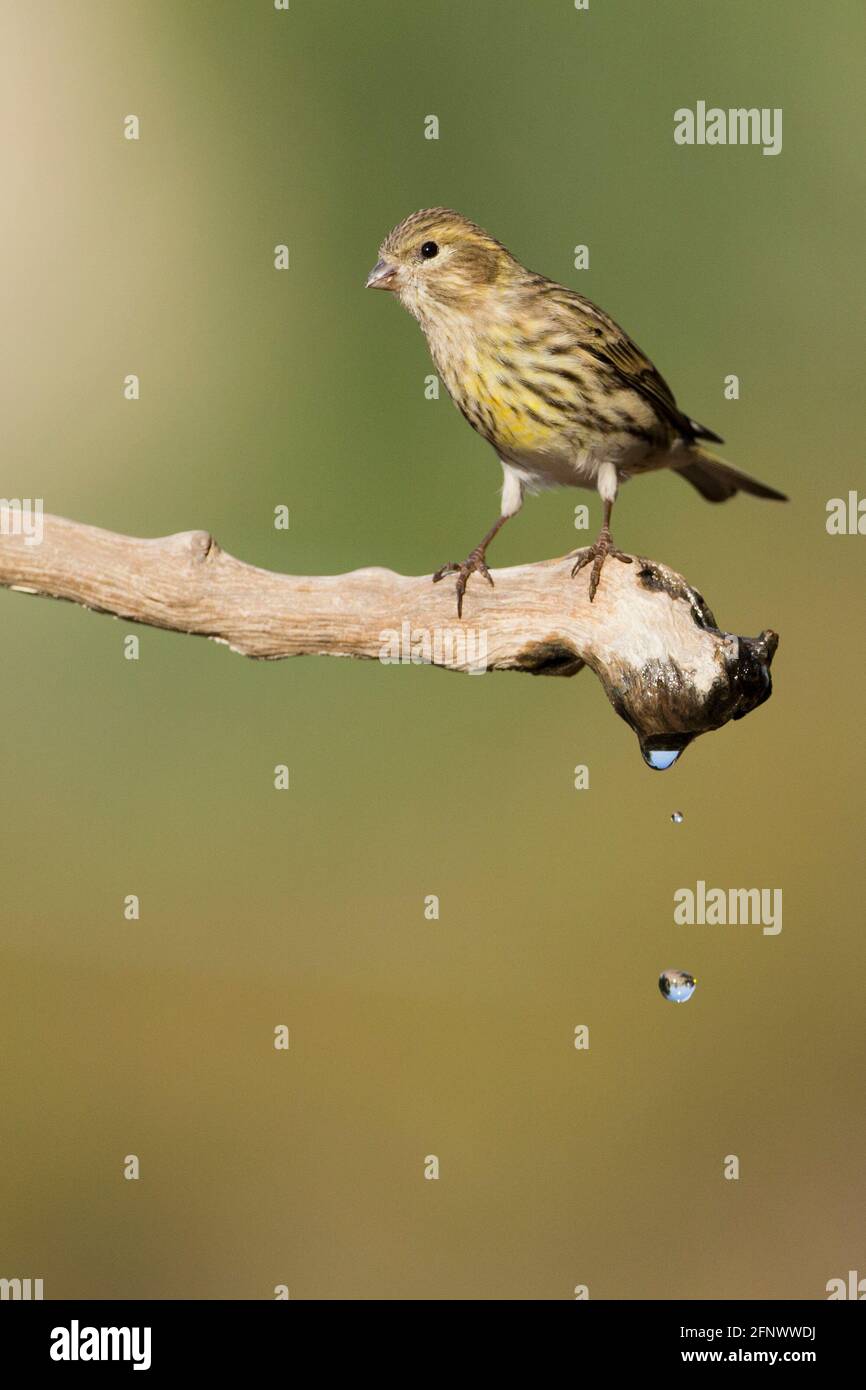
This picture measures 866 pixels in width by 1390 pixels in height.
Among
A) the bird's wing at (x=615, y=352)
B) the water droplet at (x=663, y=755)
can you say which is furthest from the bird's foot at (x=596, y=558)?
the bird's wing at (x=615, y=352)

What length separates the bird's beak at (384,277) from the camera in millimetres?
3992

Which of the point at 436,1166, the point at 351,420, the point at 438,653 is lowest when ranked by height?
the point at 436,1166

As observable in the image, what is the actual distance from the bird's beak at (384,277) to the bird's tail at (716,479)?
1.08 meters

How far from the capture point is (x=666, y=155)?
6570 mm

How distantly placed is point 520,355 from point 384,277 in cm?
46

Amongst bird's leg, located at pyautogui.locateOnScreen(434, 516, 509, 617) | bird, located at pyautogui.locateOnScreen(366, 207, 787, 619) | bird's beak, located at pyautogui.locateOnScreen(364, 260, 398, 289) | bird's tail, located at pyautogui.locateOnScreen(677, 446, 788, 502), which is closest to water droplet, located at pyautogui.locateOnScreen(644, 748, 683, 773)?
bird's leg, located at pyautogui.locateOnScreen(434, 516, 509, 617)

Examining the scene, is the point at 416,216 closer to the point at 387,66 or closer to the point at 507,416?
the point at 507,416

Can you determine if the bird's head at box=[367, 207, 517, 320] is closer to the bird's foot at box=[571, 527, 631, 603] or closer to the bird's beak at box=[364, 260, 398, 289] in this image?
the bird's beak at box=[364, 260, 398, 289]

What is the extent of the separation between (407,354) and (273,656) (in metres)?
3.38

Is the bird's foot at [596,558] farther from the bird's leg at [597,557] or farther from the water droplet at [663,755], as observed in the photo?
the water droplet at [663,755]

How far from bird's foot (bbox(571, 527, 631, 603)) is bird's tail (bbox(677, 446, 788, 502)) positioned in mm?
1156

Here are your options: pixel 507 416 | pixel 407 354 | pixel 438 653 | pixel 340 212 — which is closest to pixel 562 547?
pixel 407 354

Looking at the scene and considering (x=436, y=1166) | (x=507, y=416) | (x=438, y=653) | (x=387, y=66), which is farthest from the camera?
(x=387, y=66)

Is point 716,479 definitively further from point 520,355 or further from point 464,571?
point 464,571
